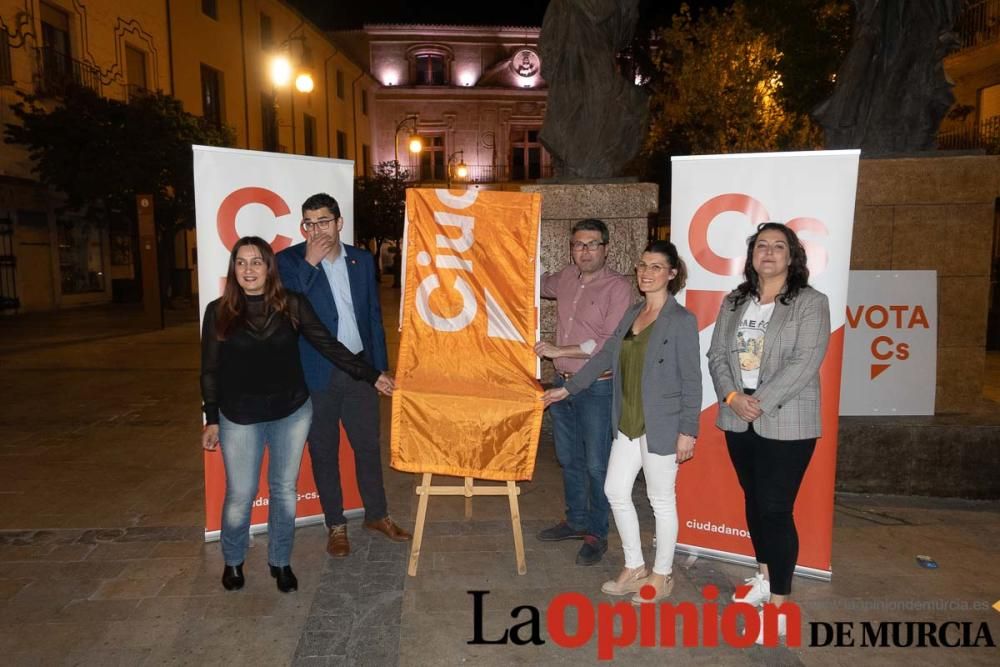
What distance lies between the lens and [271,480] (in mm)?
3760

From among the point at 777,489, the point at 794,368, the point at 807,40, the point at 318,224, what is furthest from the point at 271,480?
the point at 807,40

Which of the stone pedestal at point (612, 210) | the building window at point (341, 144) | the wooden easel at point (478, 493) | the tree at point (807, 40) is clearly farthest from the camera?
the building window at point (341, 144)

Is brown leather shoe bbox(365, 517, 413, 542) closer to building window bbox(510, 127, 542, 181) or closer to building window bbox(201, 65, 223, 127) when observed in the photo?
building window bbox(201, 65, 223, 127)

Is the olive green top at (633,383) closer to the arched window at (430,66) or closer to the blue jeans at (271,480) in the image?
the blue jeans at (271,480)

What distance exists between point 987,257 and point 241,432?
5319 millimetres

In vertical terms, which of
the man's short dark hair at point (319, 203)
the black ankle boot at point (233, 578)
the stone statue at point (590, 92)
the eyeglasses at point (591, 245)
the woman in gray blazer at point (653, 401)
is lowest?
the black ankle boot at point (233, 578)

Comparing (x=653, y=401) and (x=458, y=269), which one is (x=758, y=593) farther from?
(x=458, y=269)

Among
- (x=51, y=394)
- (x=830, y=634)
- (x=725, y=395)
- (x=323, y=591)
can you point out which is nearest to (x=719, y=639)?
(x=830, y=634)

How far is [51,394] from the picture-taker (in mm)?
8695

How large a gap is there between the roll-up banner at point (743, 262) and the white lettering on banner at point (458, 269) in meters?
1.14

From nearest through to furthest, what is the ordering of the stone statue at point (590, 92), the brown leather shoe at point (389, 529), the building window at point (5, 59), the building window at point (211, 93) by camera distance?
the brown leather shoe at point (389, 529)
the stone statue at point (590, 92)
the building window at point (5, 59)
the building window at point (211, 93)

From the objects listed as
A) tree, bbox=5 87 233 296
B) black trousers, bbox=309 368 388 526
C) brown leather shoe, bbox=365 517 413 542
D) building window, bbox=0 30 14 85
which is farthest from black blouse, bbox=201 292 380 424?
building window, bbox=0 30 14 85

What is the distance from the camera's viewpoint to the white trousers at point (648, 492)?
3467mm

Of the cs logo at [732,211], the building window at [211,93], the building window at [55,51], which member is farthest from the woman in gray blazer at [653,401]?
the building window at [211,93]
